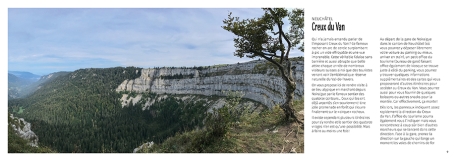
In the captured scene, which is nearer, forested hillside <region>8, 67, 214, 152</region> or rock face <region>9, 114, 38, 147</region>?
rock face <region>9, 114, 38, 147</region>

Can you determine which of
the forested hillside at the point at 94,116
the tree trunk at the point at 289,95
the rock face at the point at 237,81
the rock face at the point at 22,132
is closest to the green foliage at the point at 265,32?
the tree trunk at the point at 289,95

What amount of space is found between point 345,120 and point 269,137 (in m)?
2.91

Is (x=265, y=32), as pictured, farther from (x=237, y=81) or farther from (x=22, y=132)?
(x=237, y=81)

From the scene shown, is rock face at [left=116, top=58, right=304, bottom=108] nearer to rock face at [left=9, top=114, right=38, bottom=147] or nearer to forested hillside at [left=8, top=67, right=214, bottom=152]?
forested hillside at [left=8, top=67, right=214, bottom=152]

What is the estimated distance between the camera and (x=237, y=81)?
127 metres

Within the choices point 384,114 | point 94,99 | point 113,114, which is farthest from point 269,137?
point 94,99

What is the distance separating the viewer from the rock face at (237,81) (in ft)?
247

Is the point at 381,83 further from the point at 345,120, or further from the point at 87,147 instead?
the point at 87,147

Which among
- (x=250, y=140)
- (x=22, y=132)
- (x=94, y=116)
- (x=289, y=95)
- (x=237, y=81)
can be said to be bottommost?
(x=94, y=116)

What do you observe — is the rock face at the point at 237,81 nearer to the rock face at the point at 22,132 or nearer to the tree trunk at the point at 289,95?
the rock face at the point at 22,132

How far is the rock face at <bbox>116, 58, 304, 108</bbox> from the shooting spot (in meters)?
75.4

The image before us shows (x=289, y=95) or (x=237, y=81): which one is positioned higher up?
(x=237, y=81)

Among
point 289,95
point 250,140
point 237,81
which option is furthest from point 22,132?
point 237,81

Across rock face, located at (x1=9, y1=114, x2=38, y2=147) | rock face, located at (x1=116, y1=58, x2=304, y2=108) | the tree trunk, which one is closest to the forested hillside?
rock face, located at (x1=116, y1=58, x2=304, y2=108)
